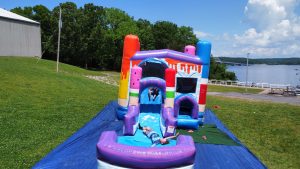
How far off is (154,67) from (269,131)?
17.2 feet

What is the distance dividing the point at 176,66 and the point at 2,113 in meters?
6.69

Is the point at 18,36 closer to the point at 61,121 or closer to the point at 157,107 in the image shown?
the point at 61,121

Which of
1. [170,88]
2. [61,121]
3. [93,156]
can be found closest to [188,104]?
[170,88]

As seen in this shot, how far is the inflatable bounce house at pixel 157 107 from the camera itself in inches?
211

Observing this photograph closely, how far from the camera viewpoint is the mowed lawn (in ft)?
28.4

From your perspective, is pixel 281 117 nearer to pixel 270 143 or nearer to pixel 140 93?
pixel 270 143

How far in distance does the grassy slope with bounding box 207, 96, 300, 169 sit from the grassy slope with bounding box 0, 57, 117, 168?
5.77m

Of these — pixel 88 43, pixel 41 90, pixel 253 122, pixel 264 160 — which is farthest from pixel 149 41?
pixel 264 160

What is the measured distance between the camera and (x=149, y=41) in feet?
184

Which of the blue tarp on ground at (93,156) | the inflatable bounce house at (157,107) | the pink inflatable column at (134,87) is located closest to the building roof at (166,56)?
the inflatable bounce house at (157,107)

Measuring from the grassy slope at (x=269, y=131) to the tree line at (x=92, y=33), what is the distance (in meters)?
34.5

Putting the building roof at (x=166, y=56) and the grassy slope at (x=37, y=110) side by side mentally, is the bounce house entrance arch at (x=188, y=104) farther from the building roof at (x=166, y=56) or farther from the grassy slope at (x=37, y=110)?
the grassy slope at (x=37, y=110)

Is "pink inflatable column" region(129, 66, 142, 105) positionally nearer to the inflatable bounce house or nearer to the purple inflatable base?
the inflatable bounce house

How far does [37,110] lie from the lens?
13023mm
